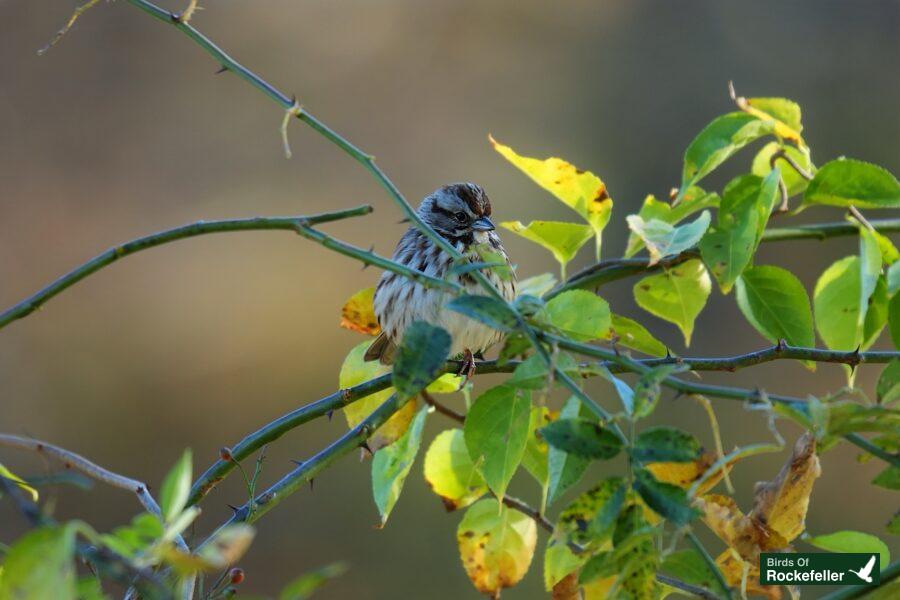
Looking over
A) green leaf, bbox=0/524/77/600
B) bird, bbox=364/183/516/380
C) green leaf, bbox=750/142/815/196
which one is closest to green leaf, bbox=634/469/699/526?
green leaf, bbox=0/524/77/600

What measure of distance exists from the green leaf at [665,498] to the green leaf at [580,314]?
1.42 feet

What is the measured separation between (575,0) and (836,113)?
219 cm

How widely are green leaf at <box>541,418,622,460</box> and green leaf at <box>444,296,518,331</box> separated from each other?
0.40 feet

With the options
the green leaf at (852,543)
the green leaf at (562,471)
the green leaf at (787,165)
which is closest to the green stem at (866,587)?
the green leaf at (852,543)

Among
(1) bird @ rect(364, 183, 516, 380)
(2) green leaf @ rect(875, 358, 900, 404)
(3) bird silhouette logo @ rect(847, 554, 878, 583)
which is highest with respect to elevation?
(1) bird @ rect(364, 183, 516, 380)

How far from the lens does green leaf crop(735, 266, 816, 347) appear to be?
181cm

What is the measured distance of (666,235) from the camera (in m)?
1.77

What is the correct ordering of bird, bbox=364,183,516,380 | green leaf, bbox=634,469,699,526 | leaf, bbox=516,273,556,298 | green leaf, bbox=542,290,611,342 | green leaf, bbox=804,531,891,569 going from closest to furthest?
green leaf, bbox=634,469,699,526 < green leaf, bbox=804,531,891,569 < green leaf, bbox=542,290,611,342 < leaf, bbox=516,273,556,298 < bird, bbox=364,183,516,380

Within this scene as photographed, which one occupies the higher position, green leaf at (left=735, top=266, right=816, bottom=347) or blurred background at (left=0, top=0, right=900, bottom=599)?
blurred background at (left=0, top=0, right=900, bottom=599)

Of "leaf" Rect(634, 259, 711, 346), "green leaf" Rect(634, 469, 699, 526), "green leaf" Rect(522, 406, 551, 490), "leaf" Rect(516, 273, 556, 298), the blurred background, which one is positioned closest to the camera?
"green leaf" Rect(634, 469, 699, 526)

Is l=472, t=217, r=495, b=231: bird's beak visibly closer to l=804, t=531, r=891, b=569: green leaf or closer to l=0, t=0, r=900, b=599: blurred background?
l=804, t=531, r=891, b=569: green leaf

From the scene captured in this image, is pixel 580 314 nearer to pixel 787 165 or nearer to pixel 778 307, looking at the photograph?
pixel 778 307

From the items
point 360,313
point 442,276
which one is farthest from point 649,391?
point 442,276

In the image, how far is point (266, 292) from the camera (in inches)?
297
